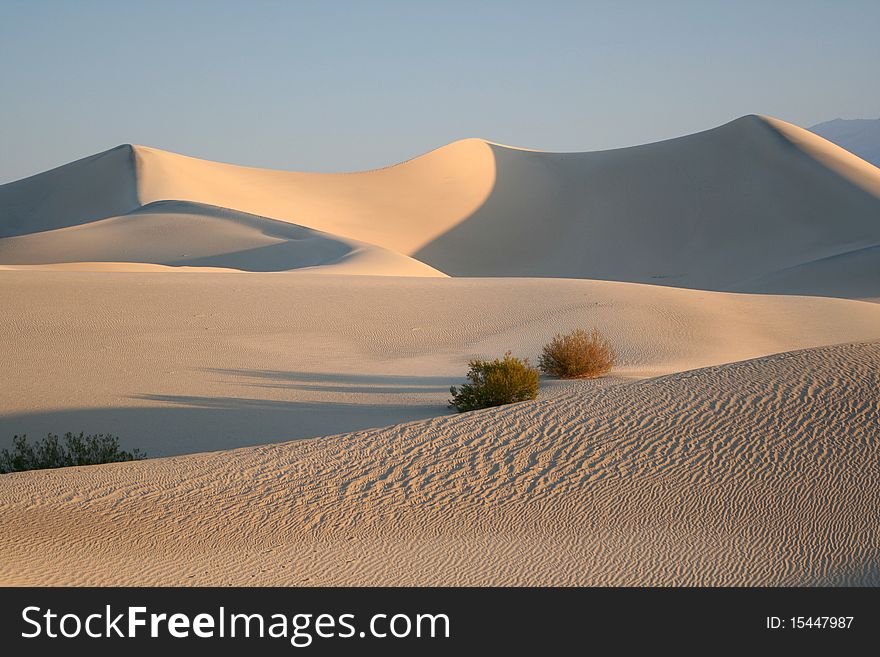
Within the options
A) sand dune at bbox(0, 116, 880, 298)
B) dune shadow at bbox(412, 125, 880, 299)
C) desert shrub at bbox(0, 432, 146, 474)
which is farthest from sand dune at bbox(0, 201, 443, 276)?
desert shrub at bbox(0, 432, 146, 474)

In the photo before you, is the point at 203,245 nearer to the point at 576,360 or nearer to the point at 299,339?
A: the point at 299,339

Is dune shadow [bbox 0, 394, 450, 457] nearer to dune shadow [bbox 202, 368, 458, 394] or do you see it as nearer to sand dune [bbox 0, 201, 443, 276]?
dune shadow [bbox 202, 368, 458, 394]

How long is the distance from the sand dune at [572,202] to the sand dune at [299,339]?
33754 millimetres

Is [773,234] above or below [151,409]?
above

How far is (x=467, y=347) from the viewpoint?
17.9 m

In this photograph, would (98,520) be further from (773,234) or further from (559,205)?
(559,205)

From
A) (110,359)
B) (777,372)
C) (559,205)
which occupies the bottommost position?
(777,372)

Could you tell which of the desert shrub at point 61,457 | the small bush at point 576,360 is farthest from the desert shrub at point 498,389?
the desert shrub at point 61,457

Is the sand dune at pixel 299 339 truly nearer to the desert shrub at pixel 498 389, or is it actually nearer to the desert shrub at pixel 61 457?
the desert shrub at pixel 498 389

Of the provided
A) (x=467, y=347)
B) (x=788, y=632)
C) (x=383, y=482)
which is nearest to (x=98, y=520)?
(x=383, y=482)

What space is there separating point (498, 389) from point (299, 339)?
6.46 m

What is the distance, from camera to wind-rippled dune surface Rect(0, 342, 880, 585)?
18.7 feet

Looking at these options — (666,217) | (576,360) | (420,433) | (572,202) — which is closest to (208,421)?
(420,433)

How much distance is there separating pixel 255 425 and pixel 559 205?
60.2m
